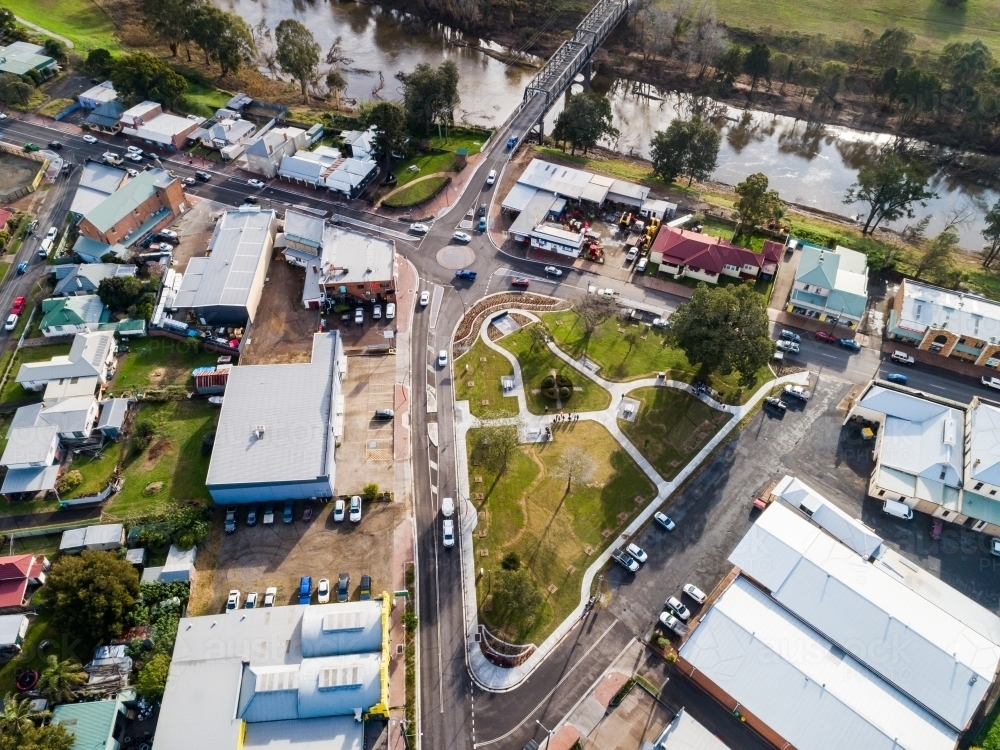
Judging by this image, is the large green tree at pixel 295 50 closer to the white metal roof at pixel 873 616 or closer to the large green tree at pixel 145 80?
the large green tree at pixel 145 80

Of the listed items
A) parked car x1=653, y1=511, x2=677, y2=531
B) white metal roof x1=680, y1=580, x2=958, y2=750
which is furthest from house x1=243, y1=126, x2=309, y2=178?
white metal roof x1=680, y1=580, x2=958, y2=750

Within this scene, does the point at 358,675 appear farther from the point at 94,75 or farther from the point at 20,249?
the point at 94,75

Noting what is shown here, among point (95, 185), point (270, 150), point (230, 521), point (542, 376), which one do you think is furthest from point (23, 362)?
point (542, 376)

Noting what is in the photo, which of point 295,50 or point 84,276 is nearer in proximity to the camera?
point 84,276

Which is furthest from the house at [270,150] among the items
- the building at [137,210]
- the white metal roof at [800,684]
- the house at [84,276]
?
the white metal roof at [800,684]

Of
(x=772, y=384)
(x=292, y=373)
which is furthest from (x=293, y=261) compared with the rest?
(x=772, y=384)

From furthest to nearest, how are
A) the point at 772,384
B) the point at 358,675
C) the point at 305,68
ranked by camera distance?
the point at 305,68, the point at 772,384, the point at 358,675

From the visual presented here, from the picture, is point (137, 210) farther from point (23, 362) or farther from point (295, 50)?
point (295, 50)
